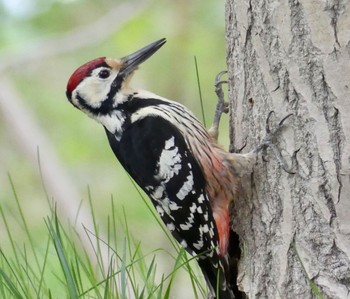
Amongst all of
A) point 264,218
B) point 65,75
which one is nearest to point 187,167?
point 264,218

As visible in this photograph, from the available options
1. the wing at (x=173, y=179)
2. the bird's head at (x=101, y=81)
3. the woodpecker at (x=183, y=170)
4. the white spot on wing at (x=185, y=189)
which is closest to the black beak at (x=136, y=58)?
the bird's head at (x=101, y=81)

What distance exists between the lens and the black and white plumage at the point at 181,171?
2.86 metres

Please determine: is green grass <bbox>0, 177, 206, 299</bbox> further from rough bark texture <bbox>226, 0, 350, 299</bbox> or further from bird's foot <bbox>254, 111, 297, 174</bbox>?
bird's foot <bbox>254, 111, 297, 174</bbox>

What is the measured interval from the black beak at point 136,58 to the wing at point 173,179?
29 cm

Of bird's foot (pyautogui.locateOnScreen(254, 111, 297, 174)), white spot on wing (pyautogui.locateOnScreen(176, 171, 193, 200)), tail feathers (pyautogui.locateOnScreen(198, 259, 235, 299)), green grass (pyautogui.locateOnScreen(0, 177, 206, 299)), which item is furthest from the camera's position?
white spot on wing (pyautogui.locateOnScreen(176, 171, 193, 200))

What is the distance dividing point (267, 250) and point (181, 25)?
13.2 ft

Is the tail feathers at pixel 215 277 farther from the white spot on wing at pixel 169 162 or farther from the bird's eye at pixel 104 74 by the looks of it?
the bird's eye at pixel 104 74

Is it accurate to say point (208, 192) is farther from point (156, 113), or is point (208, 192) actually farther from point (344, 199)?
point (344, 199)

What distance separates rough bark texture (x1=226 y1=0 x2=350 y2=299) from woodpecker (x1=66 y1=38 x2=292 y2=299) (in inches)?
5.6

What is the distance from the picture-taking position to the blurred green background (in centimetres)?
621

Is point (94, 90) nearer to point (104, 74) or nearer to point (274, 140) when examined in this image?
point (104, 74)

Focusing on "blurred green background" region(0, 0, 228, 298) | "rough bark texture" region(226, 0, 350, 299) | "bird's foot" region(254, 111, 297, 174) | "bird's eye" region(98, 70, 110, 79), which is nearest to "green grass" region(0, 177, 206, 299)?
"rough bark texture" region(226, 0, 350, 299)

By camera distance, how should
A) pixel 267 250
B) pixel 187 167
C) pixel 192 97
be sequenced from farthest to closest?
1. pixel 192 97
2. pixel 187 167
3. pixel 267 250

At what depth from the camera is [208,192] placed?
2926 millimetres
